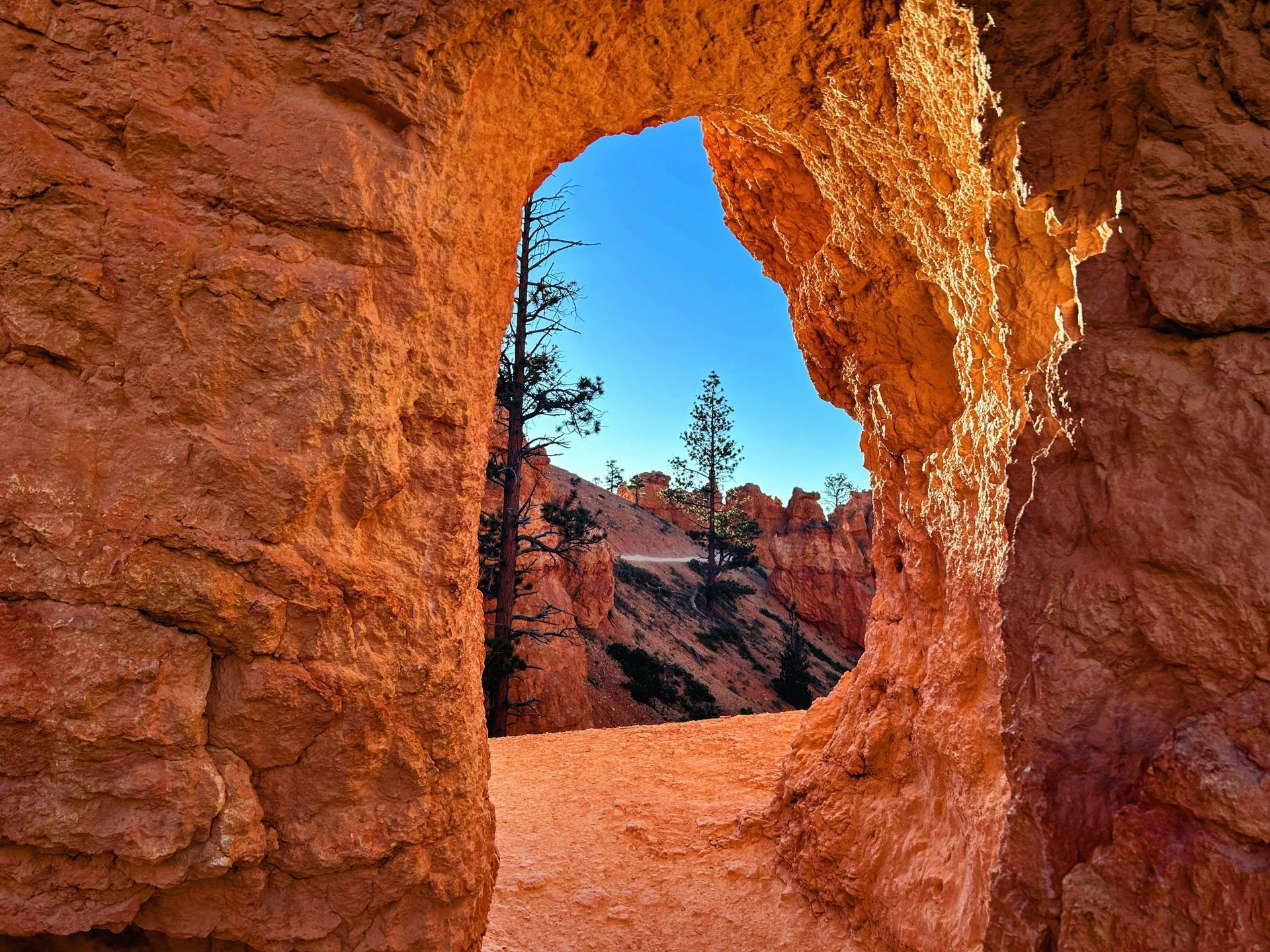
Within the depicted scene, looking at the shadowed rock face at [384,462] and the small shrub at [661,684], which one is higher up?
the shadowed rock face at [384,462]

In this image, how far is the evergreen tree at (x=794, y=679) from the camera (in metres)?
24.3

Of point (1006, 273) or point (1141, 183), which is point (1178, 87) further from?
point (1006, 273)

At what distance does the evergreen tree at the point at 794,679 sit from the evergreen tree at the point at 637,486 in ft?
83.2

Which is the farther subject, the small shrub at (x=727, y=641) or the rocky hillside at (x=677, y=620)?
the small shrub at (x=727, y=641)

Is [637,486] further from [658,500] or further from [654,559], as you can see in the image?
[654,559]

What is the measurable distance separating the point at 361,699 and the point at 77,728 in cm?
83

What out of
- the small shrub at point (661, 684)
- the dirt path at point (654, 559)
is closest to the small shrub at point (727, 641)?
the small shrub at point (661, 684)

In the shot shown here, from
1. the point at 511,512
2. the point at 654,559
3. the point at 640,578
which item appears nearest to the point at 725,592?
the point at 640,578

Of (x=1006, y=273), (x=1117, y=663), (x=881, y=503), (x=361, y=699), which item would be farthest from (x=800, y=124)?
(x=361, y=699)

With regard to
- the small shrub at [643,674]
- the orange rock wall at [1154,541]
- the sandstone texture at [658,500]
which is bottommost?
the small shrub at [643,674]

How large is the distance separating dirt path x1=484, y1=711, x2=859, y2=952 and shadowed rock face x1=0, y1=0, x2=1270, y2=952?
6.44 ft

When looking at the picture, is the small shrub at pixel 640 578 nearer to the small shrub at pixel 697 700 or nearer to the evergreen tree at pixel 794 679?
the evergreen tree at pixel 794 679

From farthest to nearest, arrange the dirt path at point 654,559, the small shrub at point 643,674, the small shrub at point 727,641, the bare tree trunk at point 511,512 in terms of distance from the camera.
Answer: the dirt path at point 654,559 → the small shrub at point 727,641 → the small shrub at point 643,674 → the bare tree trunk at point 511,512

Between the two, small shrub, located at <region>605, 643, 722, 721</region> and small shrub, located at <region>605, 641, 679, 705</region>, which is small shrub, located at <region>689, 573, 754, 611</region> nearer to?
small shrub, located at <region>605, 643, 722, 721</region>
